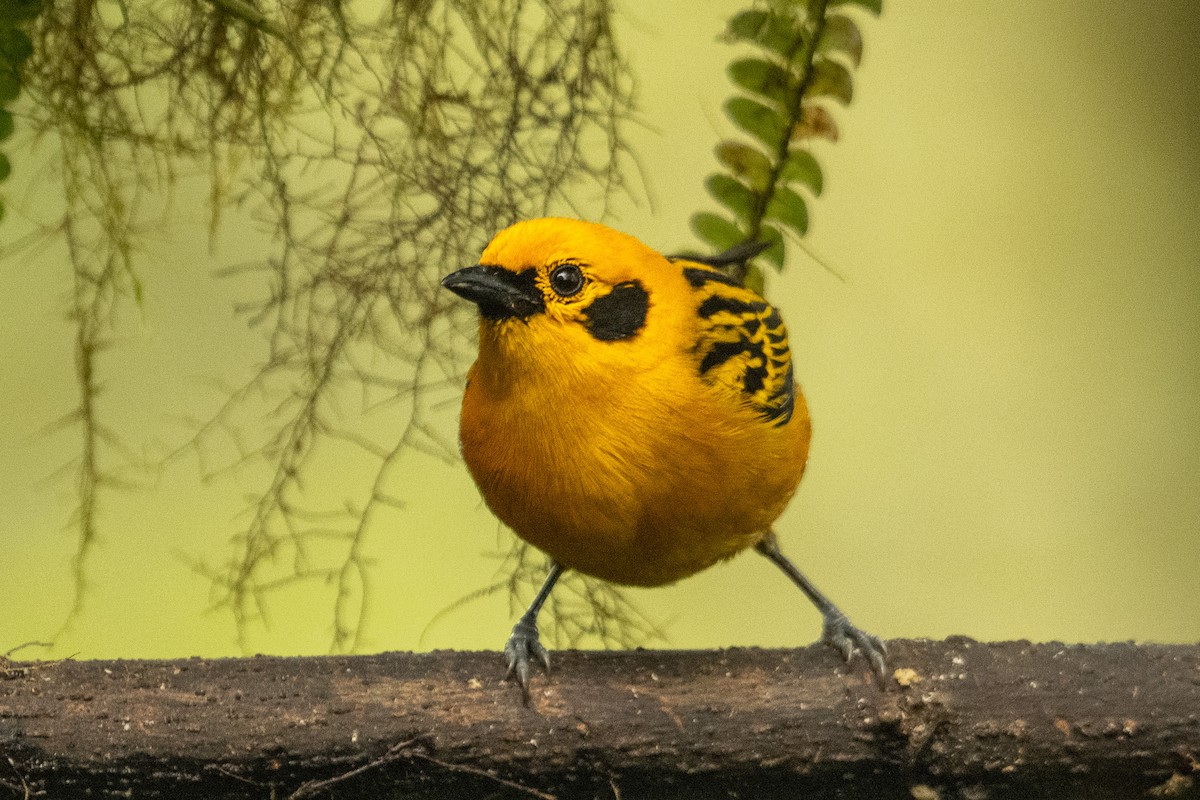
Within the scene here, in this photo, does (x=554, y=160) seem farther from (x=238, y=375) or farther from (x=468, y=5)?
(x=238, y=375)

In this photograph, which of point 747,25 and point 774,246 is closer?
point 747,25

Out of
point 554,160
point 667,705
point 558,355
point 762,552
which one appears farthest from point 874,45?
point 667,705

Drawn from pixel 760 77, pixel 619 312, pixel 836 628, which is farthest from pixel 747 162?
pixel 836 628

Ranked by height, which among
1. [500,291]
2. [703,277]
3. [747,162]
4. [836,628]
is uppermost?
[747,162]

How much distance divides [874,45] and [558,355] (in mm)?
2016

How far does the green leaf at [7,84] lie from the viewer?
127 inches

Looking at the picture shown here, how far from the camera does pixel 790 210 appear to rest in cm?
332

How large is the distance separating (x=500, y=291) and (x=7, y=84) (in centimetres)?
148

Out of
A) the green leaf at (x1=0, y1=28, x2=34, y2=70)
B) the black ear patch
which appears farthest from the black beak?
the green leaf at (x1=0, y1=28, x2=34, y2=70)

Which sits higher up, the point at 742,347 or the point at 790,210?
the point at 790,210

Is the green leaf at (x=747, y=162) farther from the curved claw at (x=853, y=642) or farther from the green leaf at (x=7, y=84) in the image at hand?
the green leaf at (x=7, y=84)

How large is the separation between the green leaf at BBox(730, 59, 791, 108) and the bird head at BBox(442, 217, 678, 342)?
2.11 feet

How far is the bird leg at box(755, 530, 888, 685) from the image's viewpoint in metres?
2.85

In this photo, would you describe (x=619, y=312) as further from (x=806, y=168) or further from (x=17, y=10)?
(x=17, y=10)
